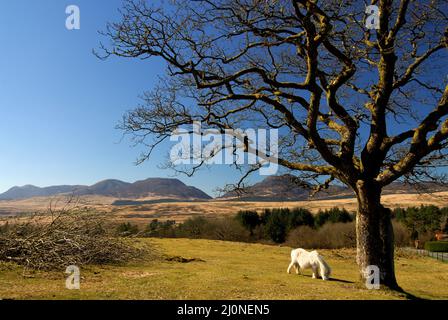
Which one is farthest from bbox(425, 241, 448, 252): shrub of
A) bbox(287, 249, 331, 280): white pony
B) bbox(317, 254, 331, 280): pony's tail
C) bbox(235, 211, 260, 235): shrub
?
bbox(317, 254, 331, 280): pony's tail

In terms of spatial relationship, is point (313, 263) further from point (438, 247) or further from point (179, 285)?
point (438, 247)

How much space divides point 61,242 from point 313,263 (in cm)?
911

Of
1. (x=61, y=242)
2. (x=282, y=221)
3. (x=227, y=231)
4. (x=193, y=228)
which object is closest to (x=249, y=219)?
(x=282, y=221)

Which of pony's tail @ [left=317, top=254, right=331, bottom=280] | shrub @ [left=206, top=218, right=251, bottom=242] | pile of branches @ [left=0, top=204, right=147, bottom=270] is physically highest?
pile of branches @ [left=0, top=204, right=147, bottom=270]

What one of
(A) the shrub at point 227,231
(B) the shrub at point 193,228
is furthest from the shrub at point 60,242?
(A) the shrub at point 227,231

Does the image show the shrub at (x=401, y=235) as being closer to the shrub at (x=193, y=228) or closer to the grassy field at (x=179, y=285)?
the shrub at (x=193, y=228)

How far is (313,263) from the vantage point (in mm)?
15023

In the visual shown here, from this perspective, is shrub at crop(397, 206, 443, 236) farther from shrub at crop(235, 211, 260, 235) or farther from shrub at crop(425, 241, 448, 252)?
shrub at crop(235, 211, 260, 235)

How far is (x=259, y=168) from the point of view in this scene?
52.1ft

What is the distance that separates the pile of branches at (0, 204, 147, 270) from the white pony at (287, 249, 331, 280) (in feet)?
22.3

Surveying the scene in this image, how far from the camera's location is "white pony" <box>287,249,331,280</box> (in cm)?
1477

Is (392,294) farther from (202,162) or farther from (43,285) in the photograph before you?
(43,285)
